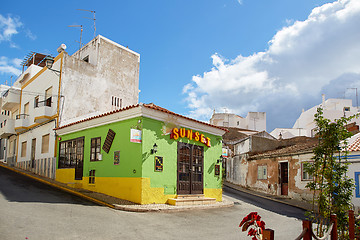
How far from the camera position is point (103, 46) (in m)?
23.4

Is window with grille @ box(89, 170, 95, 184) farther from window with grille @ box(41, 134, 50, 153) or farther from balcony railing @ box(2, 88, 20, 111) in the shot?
balcony railing @ box(2, 88, 20, 111)

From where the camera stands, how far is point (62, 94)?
765 inches

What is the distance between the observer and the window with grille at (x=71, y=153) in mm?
15477

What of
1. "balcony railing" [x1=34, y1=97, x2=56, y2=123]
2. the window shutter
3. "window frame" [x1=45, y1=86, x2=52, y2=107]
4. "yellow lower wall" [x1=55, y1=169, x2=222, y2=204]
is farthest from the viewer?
"window frame" [x1=45, y1=86, x2=52, y2=107]

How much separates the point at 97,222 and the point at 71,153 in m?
8.65

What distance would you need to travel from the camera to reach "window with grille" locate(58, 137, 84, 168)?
1548 centimetres

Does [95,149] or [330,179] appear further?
[95,149]

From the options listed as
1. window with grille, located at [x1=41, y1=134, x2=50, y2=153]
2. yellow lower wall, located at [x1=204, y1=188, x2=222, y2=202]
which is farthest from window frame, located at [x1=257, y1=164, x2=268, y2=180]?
window with grille, located at [x1=41, y1=134, x2=50, y2=153]

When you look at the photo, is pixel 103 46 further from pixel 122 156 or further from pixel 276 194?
pixel 276 194

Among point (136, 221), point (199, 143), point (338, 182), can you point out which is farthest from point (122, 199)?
point (338, 182)

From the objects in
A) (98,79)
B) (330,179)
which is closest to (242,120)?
(98,79)

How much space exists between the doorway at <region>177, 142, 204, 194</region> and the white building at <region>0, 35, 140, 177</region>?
27.8 feet

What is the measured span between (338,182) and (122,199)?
29.6 ft

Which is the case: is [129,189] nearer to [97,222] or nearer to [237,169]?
[97,222]
